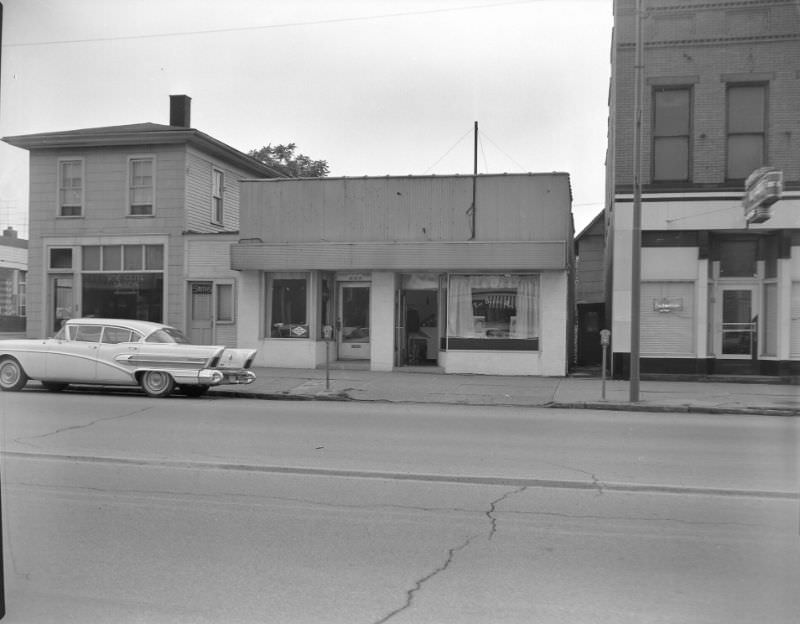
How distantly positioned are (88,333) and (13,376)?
181cm

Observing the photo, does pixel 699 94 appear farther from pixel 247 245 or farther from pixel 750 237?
pixel 247 245

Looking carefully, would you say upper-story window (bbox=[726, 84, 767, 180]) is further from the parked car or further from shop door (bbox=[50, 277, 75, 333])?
shop door (bbox=[50, 277, 75, 333])

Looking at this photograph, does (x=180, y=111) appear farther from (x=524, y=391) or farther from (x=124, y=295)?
(x=524, y=391)

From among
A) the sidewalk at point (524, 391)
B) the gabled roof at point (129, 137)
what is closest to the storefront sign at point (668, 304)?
the sidewalk at point (524, 391)

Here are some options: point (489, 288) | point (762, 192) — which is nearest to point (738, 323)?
point (762, 192)

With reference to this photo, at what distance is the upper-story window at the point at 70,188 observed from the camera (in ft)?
70.3

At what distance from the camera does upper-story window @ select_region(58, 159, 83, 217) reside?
2142 cm

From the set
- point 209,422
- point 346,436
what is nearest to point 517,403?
point 346,436

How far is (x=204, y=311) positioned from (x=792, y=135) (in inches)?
608

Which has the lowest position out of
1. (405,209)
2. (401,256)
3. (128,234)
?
(401,256)

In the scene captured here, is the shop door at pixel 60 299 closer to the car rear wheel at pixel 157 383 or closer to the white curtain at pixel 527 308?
the car rear wheel at pixel 157 383

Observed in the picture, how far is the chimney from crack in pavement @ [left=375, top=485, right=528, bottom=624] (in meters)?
18.6

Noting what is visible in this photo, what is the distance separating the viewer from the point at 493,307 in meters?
18.5

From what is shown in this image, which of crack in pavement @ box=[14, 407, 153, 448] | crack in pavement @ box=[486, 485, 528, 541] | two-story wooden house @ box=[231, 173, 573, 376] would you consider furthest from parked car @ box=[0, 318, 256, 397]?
crack in pavement @ box=[486, 485, 528, 541]
